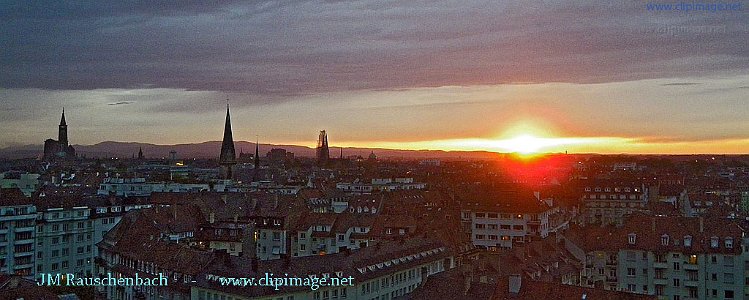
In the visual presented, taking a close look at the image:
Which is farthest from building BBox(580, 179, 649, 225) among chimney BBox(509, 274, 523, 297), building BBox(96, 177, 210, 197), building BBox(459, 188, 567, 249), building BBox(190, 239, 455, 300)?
chimney BBox(509, 274, 523, 297)

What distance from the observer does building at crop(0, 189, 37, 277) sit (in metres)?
72.9

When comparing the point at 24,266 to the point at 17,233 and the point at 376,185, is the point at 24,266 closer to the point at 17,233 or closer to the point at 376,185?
the point at 17,233

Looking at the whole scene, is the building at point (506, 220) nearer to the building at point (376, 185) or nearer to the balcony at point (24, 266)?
the balcony at point (24, 266)

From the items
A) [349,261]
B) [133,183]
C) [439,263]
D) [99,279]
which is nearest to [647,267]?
[439,263]

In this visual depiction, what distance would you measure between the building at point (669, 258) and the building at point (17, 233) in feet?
188

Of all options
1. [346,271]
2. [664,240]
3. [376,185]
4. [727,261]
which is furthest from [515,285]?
[376,185]

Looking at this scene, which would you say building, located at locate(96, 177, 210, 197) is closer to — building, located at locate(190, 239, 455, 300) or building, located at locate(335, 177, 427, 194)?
building, located at locate(335, 177, 427, 194)

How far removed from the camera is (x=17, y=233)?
245 feet

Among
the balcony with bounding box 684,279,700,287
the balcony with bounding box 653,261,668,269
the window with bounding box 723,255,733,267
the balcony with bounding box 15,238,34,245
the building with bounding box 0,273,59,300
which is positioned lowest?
the balcony with bounding box 684,279,700,287

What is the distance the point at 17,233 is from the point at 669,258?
219 feet

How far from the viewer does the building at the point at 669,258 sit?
59.2 meters

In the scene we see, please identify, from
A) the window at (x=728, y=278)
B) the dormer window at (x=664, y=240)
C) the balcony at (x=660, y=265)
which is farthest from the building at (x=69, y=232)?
the window at (x=728, y=278)

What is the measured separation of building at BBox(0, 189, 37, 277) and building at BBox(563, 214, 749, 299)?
188ft

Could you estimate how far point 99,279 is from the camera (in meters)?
Result: 66.6
